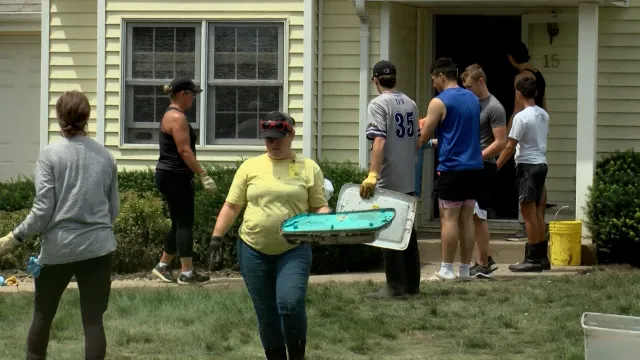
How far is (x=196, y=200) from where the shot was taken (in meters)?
11.8

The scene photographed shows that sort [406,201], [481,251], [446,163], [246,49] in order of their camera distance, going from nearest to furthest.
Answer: [406,201], [446,163], [481,251], [246,49]

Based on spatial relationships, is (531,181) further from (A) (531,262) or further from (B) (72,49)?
(B) (72,49)

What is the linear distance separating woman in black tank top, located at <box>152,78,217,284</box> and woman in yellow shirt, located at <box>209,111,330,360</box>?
11.0 feet

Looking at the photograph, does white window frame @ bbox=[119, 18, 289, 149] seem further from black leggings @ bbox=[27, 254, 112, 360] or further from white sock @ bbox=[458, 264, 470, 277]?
black leggings @ bbox=[27, 254, 112, 360]

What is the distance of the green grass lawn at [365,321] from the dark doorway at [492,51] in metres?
3.72

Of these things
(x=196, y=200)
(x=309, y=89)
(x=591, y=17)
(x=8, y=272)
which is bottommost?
(x=8, y=272)

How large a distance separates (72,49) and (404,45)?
12.2 ft

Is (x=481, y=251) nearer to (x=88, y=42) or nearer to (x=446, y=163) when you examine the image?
(x=446, y=163)

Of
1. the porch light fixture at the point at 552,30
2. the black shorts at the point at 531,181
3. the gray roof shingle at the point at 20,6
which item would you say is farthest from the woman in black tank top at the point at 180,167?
the gray roof shingle at the point at 20,6

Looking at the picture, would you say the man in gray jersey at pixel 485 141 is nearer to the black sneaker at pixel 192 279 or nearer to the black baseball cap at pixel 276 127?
the black sneaker at pixel 192 279

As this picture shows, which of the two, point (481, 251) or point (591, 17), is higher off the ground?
point (591, 17)

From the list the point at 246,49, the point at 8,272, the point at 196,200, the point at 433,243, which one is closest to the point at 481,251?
the point at 433,243

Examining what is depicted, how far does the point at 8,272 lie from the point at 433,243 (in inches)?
170

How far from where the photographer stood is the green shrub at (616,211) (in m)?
11.4
